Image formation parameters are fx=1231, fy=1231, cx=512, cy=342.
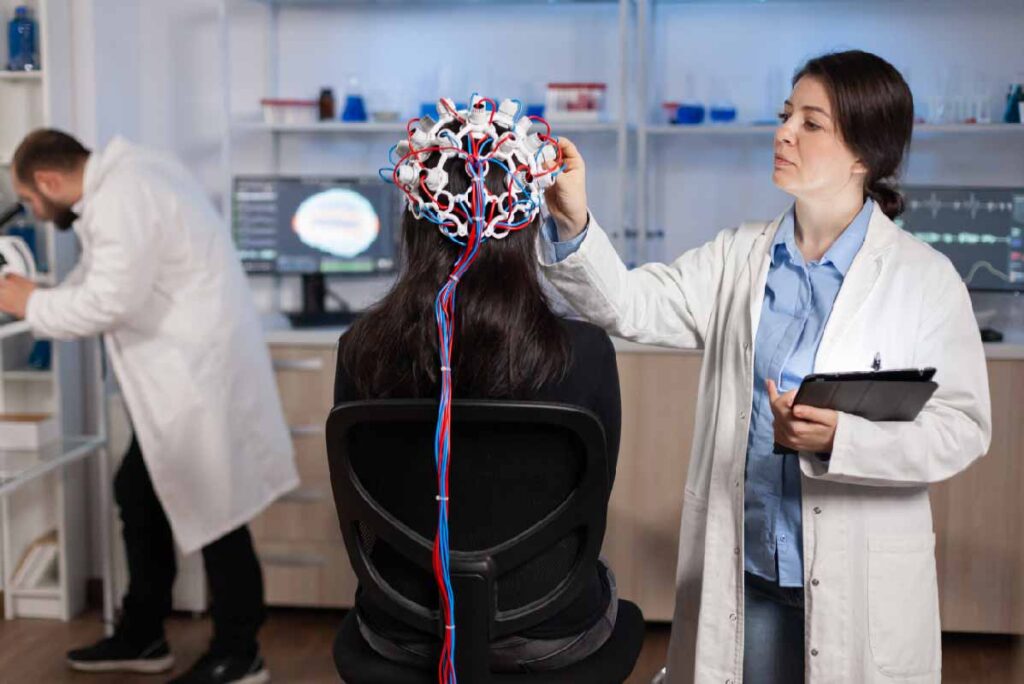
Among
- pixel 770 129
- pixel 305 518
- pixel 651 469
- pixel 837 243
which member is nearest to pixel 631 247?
pixel 770 129

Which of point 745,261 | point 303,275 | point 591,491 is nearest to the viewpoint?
point 591,491

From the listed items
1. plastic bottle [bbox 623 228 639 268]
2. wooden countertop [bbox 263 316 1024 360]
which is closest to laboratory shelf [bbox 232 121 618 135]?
plastic bottle [bbox 623 228 639 268]

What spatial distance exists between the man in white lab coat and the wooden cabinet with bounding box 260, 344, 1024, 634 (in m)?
0.31

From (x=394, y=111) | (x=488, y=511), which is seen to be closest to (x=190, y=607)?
(x=394, y=111)

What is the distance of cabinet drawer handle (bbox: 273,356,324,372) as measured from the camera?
3.29 m

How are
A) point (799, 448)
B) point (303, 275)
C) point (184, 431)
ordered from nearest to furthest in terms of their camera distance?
point (799, 448) < point (184, 431) < point (303, 275)

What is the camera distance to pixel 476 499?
1534 millimetres

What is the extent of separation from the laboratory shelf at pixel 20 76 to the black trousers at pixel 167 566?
1041 millimetres

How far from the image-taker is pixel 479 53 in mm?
3717

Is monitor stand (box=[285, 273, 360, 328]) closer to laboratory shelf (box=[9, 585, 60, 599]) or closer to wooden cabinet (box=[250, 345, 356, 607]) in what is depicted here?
wooden cabinet (box=[250, 345, 356, 607])

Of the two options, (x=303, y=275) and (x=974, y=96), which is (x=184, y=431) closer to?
(x=303, y=275)

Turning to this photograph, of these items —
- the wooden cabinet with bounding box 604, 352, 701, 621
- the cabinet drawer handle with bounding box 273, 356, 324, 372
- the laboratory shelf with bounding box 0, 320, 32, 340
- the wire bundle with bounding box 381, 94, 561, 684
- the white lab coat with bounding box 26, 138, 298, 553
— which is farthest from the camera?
the cabinet drawer handle with bounding box 273, 356, 324, 372

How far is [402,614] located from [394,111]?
2326 millimetres

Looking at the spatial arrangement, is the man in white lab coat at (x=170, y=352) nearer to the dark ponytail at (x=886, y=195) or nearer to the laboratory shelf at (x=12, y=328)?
the laboratory shelf at (x=12, y=328)
